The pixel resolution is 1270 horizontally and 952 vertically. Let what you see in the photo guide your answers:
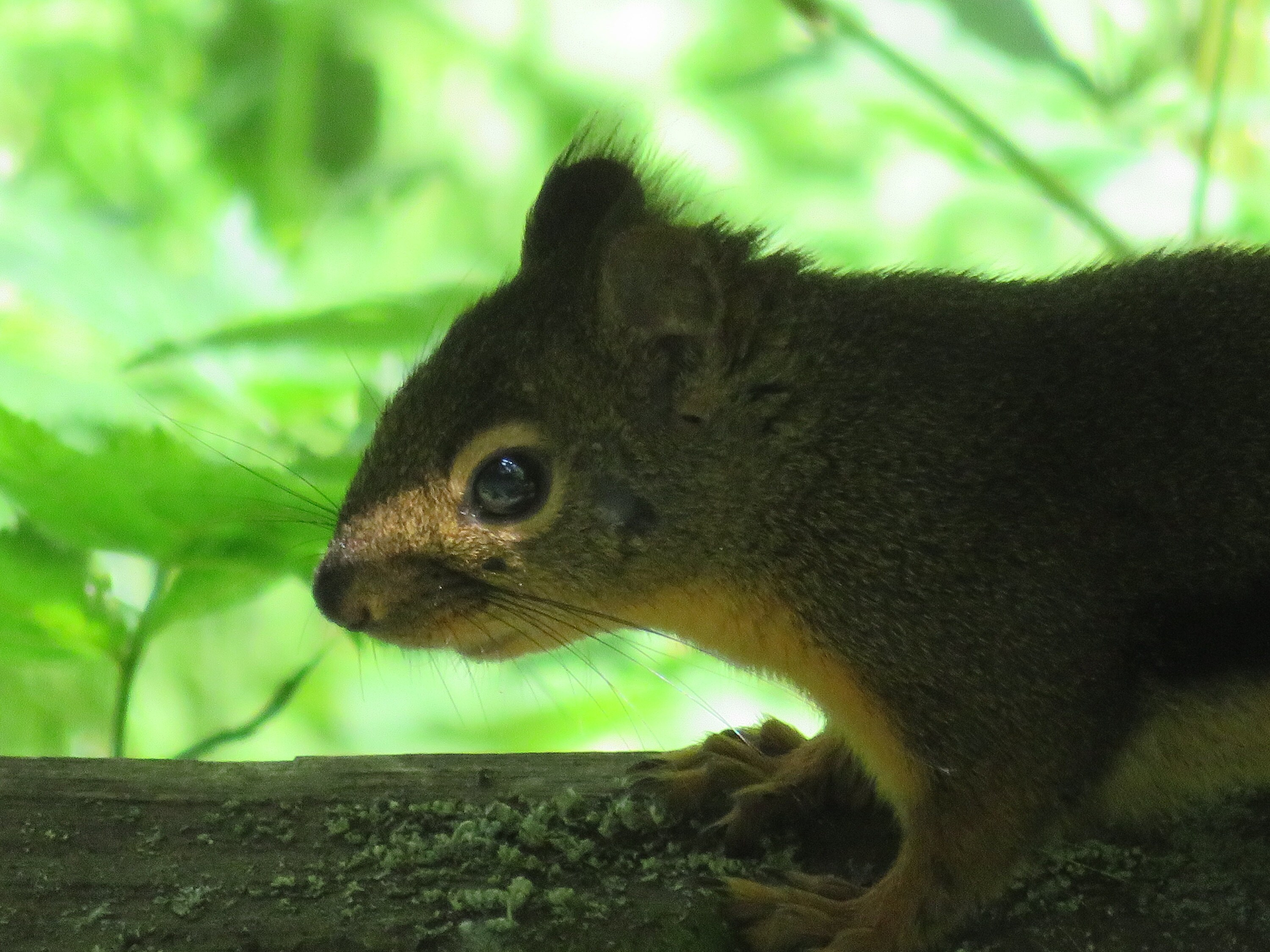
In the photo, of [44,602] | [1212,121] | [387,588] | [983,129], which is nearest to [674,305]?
[387,588]

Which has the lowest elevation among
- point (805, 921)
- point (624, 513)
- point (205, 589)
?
point (805, 921)

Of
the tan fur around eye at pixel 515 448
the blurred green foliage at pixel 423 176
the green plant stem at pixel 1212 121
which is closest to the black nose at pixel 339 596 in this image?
the tan fur around eye at pixel 515 448

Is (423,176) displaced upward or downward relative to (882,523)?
upward

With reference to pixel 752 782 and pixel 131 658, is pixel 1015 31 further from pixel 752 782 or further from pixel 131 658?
pixel 131 658

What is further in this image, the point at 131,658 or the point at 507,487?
the point at 131,658

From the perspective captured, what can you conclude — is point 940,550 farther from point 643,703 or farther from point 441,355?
point 643,703

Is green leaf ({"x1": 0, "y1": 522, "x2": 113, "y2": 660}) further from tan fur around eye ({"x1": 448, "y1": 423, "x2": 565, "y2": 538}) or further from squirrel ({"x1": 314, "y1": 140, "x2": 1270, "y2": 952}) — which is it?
tan fur around eye ({"x1": 448, "y1": 423, "x2": 565, "y2": 538})
